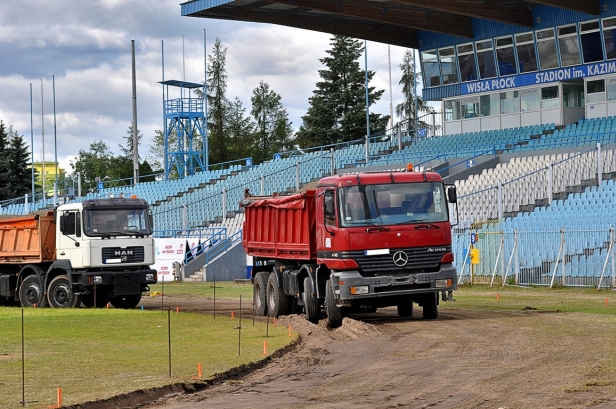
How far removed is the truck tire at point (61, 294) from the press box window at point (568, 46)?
105ft

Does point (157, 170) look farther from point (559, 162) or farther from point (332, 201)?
point (332, 201)

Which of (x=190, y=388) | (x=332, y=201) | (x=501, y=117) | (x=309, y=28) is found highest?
(x=309, y=28)

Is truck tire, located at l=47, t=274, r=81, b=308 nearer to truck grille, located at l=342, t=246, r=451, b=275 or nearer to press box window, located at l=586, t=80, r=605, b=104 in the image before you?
truck grille, located at l=342, t=246, r=451, b=275

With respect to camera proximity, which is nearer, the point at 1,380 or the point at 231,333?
the point at 1,380

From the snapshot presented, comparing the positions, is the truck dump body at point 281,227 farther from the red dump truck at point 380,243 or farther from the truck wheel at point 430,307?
the truck wheel at point 430,307

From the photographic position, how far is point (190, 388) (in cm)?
1345

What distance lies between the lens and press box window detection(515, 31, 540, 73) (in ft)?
178

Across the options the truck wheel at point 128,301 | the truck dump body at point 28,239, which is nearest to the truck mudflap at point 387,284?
the truck wheel at point 128,301

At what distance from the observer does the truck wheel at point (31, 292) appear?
3061cm

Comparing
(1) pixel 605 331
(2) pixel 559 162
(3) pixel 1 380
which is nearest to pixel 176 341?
(3) pixel 1 380

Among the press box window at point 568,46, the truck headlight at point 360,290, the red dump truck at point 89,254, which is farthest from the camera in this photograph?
the press box window at point 568,46

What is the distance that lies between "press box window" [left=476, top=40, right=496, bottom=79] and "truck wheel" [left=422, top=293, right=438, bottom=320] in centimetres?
3658

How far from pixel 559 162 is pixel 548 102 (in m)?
15.4

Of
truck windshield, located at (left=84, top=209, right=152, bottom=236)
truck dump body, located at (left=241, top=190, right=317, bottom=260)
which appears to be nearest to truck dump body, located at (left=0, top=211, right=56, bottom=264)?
truck windshield, located at (left=84, top=209, right=152, bottom=236)
